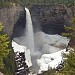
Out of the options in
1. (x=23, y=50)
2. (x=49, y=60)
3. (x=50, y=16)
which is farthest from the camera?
(x=50, y=16)

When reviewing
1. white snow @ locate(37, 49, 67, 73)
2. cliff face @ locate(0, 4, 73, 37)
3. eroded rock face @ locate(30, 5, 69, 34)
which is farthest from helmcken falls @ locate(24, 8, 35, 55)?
white snow @ locate(37, 49, 67, 73)

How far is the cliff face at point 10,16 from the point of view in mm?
90438

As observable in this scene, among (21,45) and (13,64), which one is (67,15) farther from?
(13,64)

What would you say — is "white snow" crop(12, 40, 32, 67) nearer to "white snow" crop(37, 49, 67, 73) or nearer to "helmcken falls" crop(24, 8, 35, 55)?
"white snow" crop(37, 49, 67, 73)

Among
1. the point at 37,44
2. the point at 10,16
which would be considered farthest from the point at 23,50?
the point at 37,44

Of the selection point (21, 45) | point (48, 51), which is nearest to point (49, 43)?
point (48, 51)

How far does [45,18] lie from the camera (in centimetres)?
10131

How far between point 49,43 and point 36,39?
5630mm

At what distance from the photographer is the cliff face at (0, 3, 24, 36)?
90.4 meters

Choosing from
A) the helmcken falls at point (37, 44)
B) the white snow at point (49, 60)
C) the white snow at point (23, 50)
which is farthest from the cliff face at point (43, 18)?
the white snow at point (49, 60)

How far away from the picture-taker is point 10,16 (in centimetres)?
9256

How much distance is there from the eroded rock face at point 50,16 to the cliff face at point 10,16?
6.88 m

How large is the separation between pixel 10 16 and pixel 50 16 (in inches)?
601

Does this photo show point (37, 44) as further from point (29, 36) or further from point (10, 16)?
point (10, 16)
